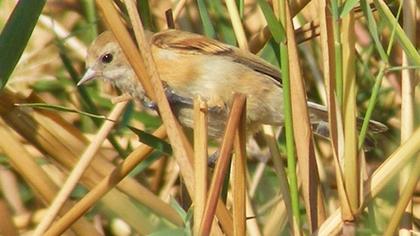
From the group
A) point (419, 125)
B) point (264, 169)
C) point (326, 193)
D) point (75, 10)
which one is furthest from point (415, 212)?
point (75, 10)

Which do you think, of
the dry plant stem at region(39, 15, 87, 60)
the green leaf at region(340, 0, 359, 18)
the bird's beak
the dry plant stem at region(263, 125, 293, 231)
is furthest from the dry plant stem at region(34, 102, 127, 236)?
the dry plant stem at region(39, 15, 87, 60)

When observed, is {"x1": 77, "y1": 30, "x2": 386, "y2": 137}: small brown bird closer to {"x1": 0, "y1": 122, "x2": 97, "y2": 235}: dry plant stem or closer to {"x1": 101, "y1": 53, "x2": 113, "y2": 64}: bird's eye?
{"x1": 101, "y1": 53, "x2": 113, "y2": 64}: bird's eye

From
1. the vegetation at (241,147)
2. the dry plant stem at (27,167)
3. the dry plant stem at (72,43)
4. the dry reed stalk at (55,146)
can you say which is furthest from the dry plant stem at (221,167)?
the dry plant stem at (72,43)

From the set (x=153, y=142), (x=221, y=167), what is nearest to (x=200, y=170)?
(x=221, y=167)

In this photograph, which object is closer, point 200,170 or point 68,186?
point 200,170

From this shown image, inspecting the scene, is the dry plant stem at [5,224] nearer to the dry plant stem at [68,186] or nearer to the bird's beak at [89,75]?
the dry plant stem at [68,186]

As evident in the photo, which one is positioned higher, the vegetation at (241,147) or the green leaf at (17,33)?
the green leaf at (17,33)

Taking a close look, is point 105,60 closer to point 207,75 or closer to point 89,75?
point 89,75
